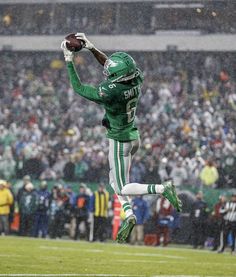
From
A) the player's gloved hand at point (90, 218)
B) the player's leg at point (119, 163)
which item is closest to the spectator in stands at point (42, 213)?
the player's gloved hand at point (90, 218)

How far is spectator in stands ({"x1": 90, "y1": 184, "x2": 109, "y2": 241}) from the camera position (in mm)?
20344

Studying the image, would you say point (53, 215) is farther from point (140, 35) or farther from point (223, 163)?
point (140, 35)

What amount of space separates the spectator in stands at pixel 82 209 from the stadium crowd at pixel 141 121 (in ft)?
4.71

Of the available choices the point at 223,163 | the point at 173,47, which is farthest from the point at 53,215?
the point at 173,47

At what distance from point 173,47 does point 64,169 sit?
7519 millimetres

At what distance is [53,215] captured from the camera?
21.2 metres

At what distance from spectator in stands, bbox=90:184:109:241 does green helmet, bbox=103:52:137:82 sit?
33.6 feet

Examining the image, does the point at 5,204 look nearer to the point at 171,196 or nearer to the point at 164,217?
the point at 164,217

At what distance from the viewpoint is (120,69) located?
33.2 ft

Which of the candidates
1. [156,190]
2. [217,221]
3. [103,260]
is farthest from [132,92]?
[217,221]

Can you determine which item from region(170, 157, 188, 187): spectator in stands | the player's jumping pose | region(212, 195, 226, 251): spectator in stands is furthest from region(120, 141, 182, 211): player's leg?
region(170, 157, 188, 187): spectator in stands

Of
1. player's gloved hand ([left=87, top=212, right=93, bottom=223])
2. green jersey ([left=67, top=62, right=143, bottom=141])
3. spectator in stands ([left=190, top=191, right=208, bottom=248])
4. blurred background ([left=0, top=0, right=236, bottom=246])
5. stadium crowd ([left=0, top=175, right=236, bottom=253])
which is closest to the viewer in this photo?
green jersey ([left=67, top=62, right=143, bottom=141])

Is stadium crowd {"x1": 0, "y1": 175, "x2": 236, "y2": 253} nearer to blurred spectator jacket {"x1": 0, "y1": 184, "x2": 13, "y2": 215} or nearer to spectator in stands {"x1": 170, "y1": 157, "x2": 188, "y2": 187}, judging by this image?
blurred spectator jacket {"x1": 0, "y1": 184, "x2": 13, "y2": 215}

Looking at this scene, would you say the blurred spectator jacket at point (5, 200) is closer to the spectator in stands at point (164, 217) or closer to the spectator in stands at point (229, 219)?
the spectator in stands at point (164, 217)
